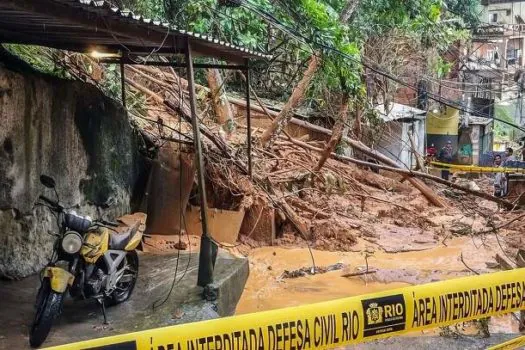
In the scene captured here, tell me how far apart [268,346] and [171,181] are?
6.47 meters

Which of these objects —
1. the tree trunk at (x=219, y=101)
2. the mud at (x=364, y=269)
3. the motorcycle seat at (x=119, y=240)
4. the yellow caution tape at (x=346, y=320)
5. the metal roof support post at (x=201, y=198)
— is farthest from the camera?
the tree trunk at (x=219, y=101)

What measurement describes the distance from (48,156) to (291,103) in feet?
18.2

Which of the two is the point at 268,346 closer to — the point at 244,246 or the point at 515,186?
the point at 244,246

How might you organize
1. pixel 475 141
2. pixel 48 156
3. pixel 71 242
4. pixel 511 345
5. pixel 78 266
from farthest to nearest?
pixel 475 141
pixel 48 156
pixel 78 266
pixel 71 242
pixel 511 345

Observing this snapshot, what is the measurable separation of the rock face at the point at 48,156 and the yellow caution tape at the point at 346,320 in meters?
4.05

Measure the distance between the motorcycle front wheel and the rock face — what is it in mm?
1551

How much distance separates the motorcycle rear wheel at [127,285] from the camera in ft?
16.7

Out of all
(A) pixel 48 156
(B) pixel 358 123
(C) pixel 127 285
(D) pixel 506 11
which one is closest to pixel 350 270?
(C) pixel 127 285

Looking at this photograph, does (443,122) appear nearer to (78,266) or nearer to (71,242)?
(78,266)

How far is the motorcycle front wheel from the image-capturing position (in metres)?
4.05

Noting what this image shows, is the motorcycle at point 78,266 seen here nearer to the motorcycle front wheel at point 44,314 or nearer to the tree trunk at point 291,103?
the motorcycle front wheel at point 44,314

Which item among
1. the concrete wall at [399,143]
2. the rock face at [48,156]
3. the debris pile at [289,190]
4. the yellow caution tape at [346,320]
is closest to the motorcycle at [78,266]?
the rock face at [48,156]

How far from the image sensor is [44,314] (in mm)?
4055

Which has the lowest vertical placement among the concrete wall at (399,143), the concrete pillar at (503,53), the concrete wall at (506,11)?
the concrete wall at (399,143)
